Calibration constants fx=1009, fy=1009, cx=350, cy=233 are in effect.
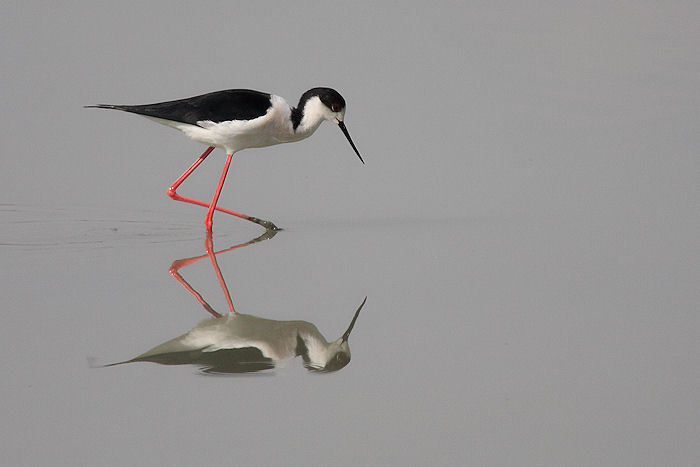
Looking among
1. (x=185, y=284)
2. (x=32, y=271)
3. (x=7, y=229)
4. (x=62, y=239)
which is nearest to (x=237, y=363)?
(x=185, y=284)

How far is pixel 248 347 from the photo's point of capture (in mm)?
4434

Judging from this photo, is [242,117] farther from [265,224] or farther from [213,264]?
[213,264]

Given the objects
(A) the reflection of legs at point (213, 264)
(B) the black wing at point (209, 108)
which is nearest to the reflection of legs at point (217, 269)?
(A) the reflection of legs at point (213, 264)

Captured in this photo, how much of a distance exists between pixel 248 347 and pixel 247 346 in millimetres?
13

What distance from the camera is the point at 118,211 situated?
690 centimetres

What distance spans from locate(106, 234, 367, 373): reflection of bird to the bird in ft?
6.44

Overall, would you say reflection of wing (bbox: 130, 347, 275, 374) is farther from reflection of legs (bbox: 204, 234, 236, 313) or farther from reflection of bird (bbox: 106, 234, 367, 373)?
reflection of legs (bbox: 204, 234, 236, 313)

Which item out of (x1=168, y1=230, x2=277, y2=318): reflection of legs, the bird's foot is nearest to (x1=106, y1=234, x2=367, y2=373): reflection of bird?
(x1=168, y1=230, x2=277, y2=318): reflection of legs

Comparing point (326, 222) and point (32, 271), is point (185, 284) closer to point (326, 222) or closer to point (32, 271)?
point (32, 271)

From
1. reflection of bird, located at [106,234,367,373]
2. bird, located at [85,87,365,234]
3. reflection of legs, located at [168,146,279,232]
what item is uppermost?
bird, located at [85,87,365,234]

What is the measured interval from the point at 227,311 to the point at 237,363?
681mm

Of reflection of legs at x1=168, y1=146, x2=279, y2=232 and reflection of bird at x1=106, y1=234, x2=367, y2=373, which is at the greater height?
reflection of bird at x1=106, y1=234, x2=367, y2=373

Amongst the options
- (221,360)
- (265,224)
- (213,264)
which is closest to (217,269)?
(213,264)

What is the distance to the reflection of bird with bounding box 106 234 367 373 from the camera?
13.9 ft
